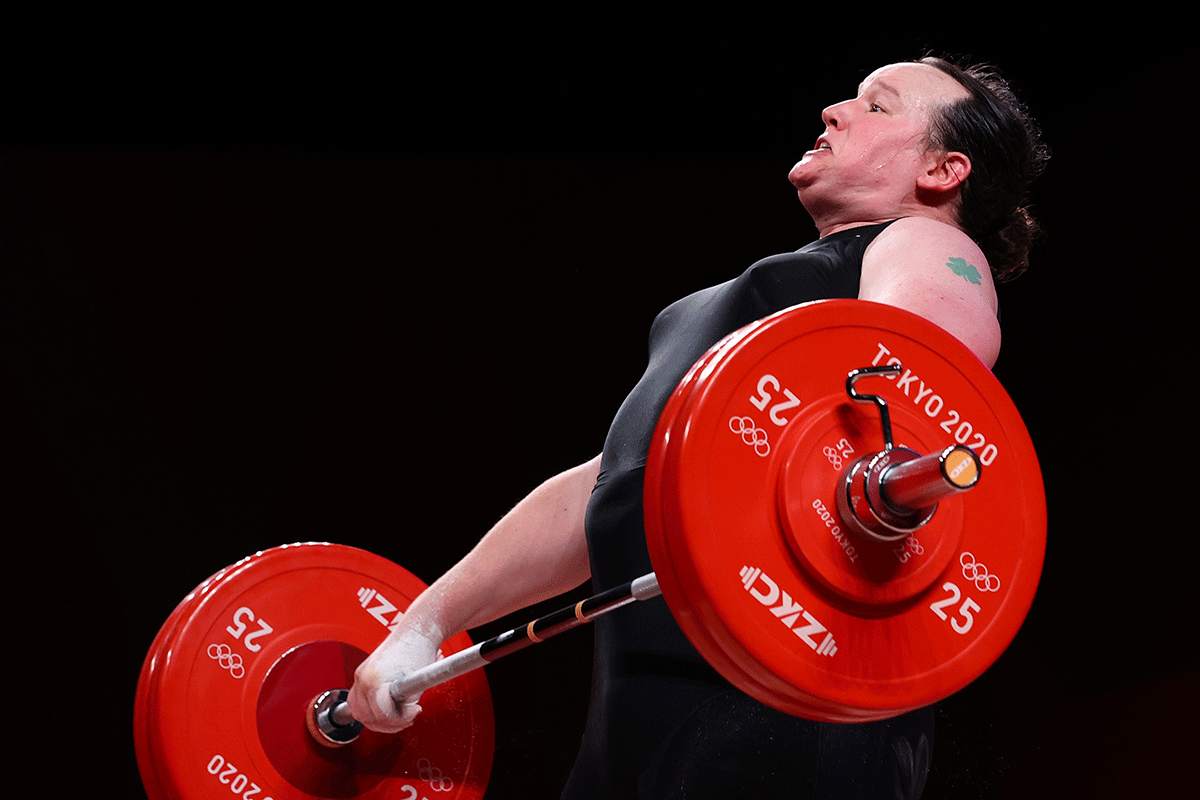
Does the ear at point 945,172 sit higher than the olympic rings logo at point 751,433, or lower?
higher

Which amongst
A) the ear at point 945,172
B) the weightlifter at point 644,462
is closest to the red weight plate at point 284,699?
the weightlifter at point 644,462

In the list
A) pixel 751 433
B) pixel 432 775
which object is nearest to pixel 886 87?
pixel 751 433

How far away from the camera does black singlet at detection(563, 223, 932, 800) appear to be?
965 mm

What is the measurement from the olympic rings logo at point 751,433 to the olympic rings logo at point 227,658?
87 centimetres

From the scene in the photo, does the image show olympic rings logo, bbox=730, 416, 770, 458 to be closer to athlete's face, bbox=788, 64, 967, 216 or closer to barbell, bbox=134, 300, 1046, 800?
barbell, bbox=134, 300, 1046, 800

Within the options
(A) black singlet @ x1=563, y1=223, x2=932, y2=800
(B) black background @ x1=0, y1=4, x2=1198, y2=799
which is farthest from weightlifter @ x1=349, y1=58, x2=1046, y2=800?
→ (B) black background @ x1=0, y1=4, x2=1198, y2=799

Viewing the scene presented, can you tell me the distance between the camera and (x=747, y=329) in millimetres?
876

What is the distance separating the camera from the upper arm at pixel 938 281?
3.33 feet

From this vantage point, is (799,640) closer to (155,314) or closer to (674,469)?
(674,469)

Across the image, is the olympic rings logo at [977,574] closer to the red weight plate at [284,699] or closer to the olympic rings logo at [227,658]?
the red weight plate at [284,699]

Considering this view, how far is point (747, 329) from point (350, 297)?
Result: 1.79m

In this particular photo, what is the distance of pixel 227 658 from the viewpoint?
1.41 m

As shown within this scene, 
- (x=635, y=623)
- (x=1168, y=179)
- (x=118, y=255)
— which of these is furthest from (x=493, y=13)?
(x=635, y=623)

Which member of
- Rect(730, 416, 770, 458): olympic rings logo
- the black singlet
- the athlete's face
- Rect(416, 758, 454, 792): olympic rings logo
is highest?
the athlete's face
